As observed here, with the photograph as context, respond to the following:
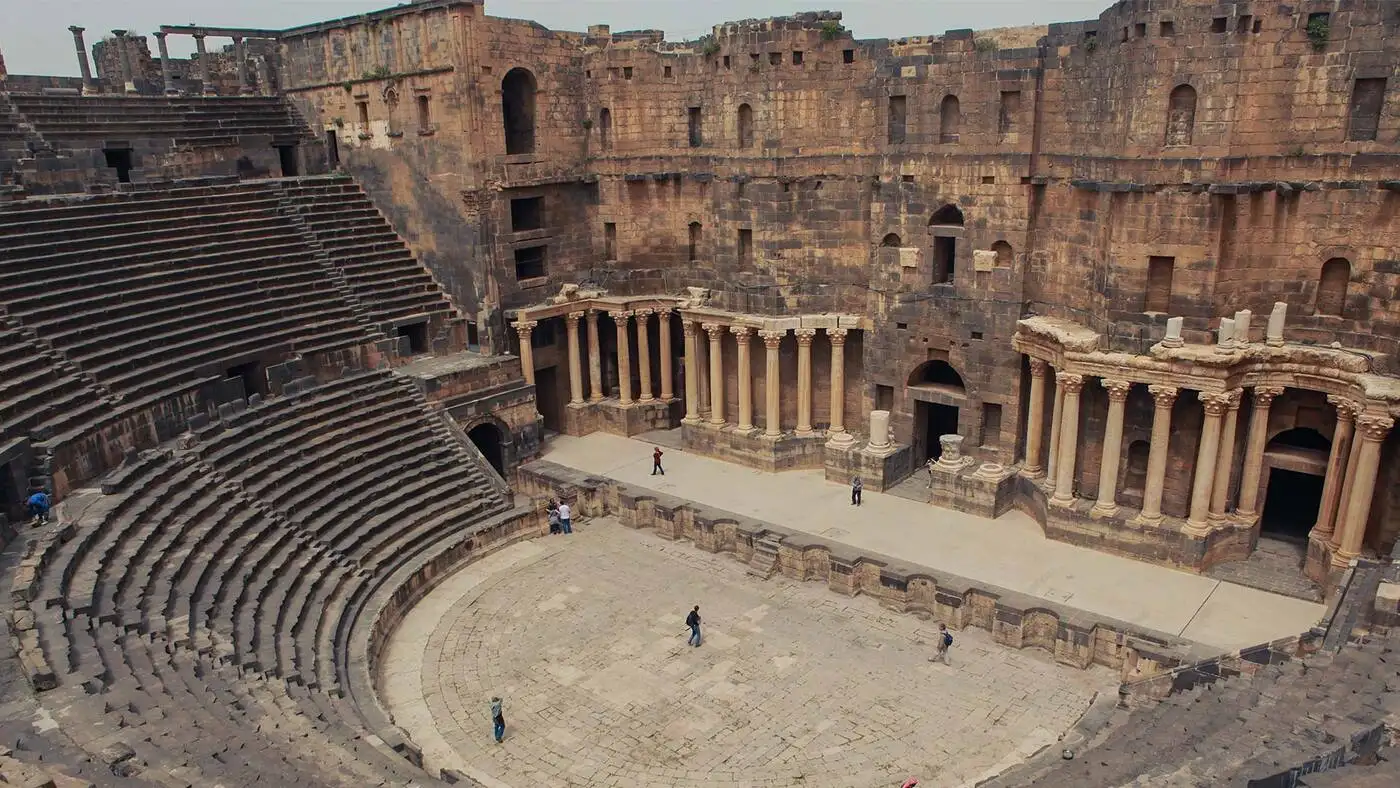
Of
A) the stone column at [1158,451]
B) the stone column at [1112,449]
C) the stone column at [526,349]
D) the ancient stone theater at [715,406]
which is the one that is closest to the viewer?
the ancient stone theater at [715,406]

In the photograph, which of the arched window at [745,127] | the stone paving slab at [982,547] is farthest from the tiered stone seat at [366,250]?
the arched window at [745,127]

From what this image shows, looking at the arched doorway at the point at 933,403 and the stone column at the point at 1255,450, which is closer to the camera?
the stone column at the point at 1255,450

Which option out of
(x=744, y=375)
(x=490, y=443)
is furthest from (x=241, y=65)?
(x=744, y=375)

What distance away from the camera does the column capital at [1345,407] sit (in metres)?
18.7

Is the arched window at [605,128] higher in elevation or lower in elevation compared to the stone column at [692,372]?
higher

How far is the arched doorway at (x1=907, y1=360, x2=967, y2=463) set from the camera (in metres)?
25.5

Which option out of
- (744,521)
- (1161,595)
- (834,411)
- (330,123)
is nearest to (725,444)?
(834,411)

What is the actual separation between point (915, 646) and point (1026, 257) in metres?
Answer: 10.1

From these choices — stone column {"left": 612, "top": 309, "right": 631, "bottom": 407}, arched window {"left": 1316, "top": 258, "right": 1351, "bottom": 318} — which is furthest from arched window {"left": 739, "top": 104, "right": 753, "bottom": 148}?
arched window {"left": 1316, "top": 258, "right": 1351, "bottom": 318}

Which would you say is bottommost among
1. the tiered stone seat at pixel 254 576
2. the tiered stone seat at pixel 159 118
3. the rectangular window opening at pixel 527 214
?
the tiered stone seat at pixel 254 576

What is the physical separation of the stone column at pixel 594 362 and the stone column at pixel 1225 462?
17.5 m

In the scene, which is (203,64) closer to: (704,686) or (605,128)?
(605,128)

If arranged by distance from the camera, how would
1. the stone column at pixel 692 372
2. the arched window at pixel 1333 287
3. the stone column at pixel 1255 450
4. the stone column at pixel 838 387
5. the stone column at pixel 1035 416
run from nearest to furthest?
1. the arched window at pixel 1333 287
2. the stone column at pixel 1255 450
3. the stone column at pixel 1035 416
4. the stone column at pixel 838 387
5. the stone column at pixel 692 372

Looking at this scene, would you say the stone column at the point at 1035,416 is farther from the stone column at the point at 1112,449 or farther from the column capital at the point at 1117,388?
the column capital at the point at 1117,388
